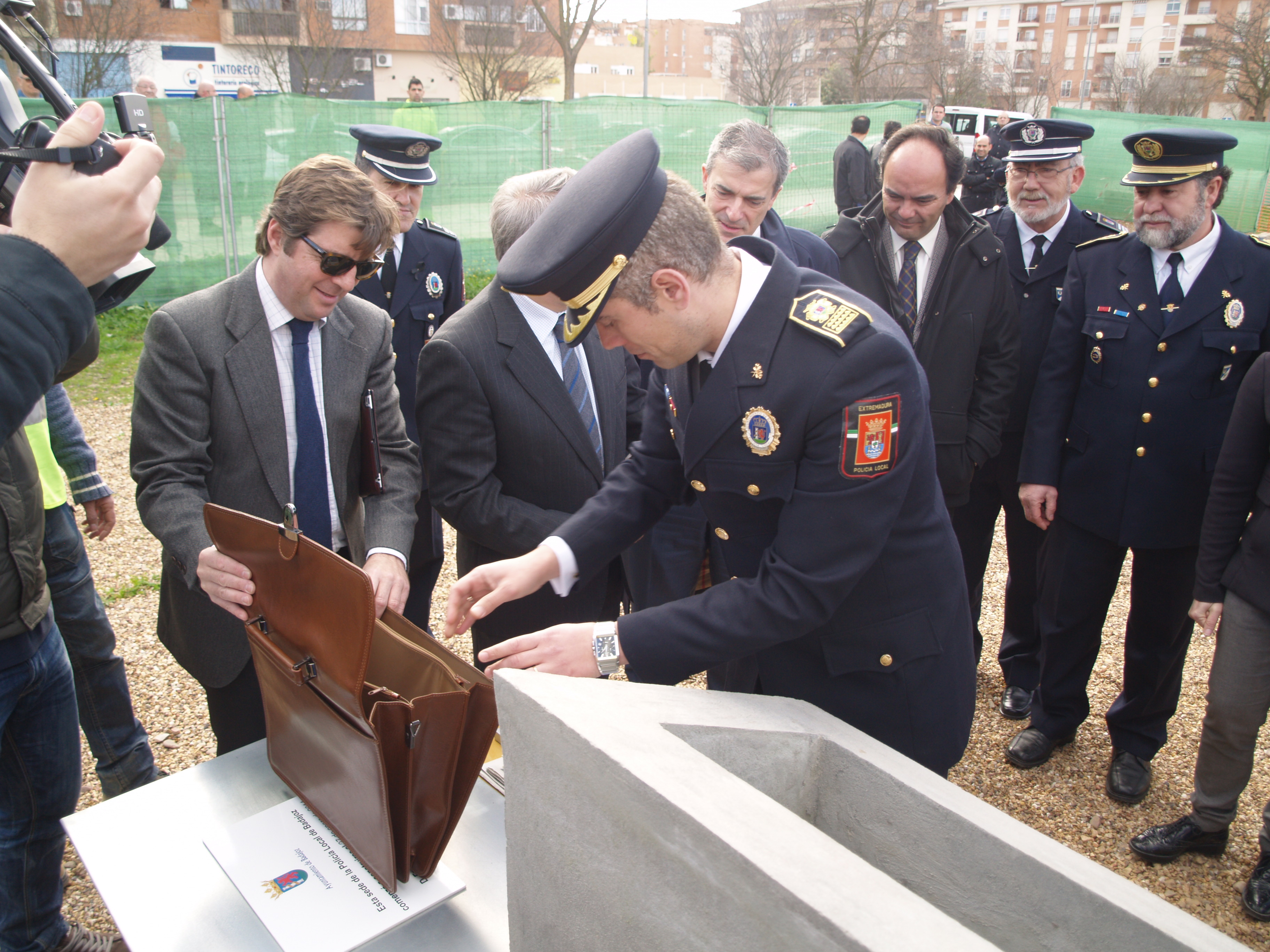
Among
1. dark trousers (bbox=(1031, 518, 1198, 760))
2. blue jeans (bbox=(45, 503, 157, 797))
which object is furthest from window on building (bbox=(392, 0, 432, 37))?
dark trousers (bbox=(1031, 518, 1198, 760))

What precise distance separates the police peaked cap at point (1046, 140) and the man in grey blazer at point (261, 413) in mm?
3101

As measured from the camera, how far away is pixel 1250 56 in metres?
24.2

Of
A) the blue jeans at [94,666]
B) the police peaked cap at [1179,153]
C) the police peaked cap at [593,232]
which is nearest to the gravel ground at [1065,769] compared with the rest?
the blue jeans at [94,666]

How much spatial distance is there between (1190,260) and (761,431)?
2550 mm

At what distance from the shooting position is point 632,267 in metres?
1.54

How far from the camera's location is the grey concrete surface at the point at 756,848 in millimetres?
983

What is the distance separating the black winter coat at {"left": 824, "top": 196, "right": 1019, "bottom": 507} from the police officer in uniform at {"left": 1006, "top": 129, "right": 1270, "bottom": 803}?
6.5 inches

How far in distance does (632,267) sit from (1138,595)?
276 centimetres

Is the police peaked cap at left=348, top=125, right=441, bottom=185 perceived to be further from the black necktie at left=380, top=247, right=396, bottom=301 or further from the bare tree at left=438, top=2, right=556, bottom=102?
the bare tree at left=438, top=2, right=556, bottom=102

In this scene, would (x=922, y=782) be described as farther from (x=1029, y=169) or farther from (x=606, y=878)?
(x=1029, y=169)

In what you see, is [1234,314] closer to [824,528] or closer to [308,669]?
[824,528]

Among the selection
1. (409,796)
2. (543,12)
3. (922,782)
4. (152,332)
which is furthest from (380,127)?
(543,12)

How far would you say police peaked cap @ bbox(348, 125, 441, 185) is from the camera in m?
4.27

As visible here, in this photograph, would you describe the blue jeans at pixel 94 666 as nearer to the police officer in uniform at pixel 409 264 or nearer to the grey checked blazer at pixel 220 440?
the grey checked blazer at pixel 220 440
